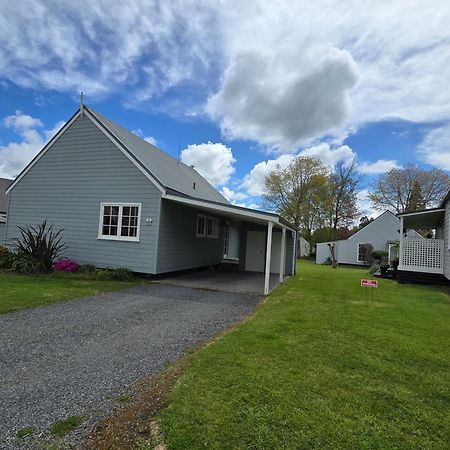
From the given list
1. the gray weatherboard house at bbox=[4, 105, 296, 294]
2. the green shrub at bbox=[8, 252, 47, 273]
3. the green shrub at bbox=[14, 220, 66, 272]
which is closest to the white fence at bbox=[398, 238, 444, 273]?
the gray weatherboard house at bbox=[4, 105, 296, 294]

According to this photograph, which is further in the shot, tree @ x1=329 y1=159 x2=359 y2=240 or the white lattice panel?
tree @ x1=329 y1=159 x2=359 y2=240

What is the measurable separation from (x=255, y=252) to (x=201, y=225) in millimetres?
3556

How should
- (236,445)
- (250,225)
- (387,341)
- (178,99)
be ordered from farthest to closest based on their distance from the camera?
(250,225) < (178,99) < (387,341) < (236,445)

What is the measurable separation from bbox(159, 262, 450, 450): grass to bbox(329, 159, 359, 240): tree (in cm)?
3203

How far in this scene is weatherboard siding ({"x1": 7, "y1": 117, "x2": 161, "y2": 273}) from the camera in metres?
11.6

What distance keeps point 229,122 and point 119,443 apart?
56.5ft

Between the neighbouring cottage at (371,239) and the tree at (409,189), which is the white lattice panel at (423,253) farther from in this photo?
the tree at (409,189)

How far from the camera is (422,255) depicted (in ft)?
47.7

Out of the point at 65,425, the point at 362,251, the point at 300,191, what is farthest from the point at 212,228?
the point at 300,191

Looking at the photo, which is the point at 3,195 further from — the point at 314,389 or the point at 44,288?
the point at 314,389

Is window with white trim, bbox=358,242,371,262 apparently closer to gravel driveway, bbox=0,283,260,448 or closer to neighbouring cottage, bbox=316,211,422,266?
neighbouring cottage, bbox=316,211,422,266

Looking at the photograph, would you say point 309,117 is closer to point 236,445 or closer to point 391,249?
point 391,249

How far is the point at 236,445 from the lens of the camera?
7.81 ft

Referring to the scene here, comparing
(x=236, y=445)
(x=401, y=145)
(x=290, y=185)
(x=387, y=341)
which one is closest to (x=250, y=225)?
(x=401, y=145)
